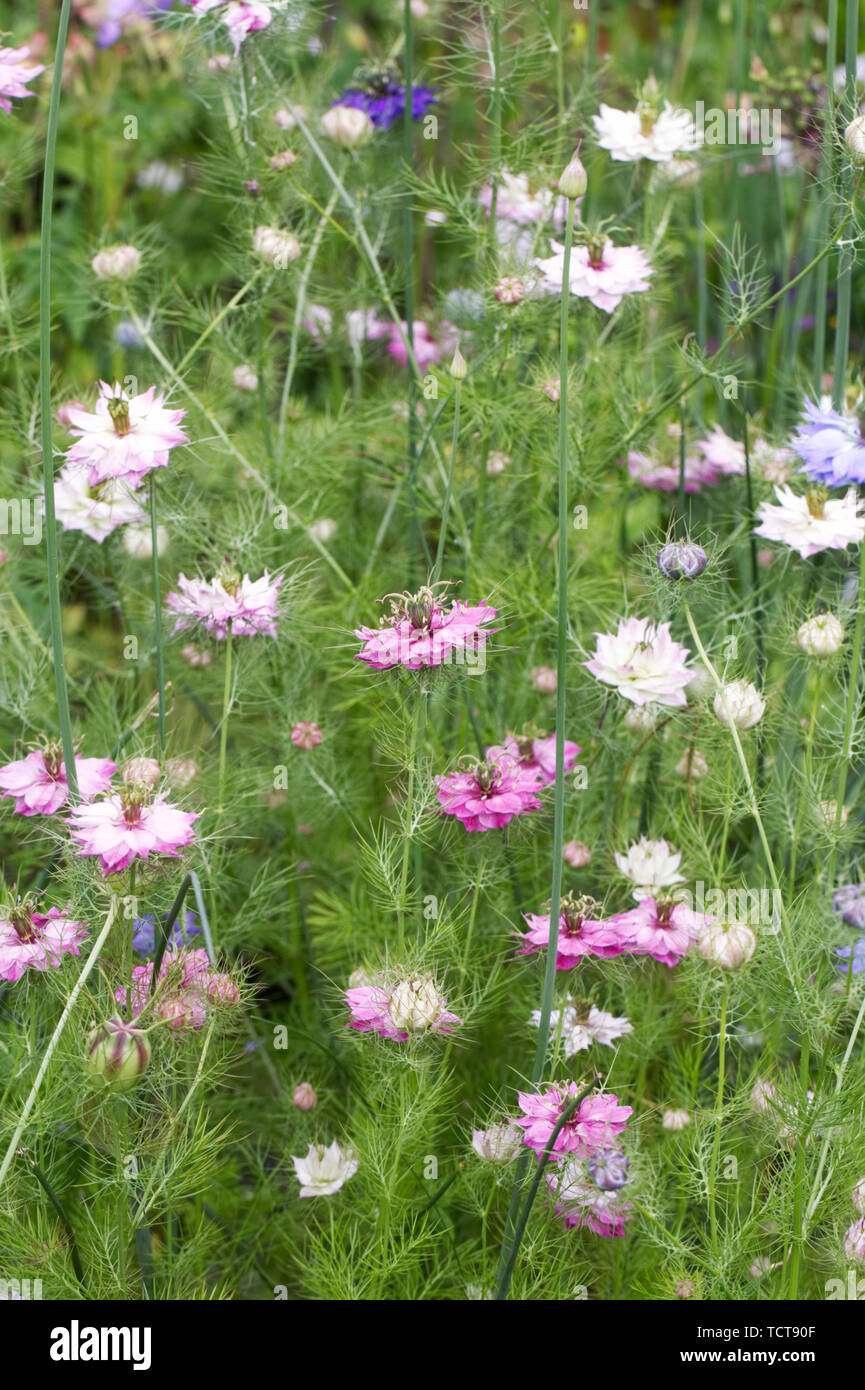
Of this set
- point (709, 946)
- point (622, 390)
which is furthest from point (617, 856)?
point (622, 390)

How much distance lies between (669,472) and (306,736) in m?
0.54

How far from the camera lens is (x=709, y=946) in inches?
39.4

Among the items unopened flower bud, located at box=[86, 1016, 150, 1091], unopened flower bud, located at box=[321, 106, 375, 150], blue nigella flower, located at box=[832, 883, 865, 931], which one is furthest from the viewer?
unopened flower bud, located at box=[321, 106, 375, 150]

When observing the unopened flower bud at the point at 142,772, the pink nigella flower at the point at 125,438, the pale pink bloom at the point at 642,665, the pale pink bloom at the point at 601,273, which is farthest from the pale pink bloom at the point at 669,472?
the unopened flower bud at the point at 142,772

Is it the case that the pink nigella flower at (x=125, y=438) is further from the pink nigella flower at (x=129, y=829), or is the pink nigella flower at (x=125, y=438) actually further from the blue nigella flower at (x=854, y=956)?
the blue nigella flower at (x=854, y=956)

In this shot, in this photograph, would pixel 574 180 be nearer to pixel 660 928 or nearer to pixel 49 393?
pixel 49 393

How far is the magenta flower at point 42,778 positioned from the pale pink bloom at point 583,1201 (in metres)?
0.48

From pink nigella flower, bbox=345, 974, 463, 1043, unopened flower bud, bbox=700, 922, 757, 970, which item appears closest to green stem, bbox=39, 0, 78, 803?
pink nigella flower, bbox=345, 974, 463, 1043

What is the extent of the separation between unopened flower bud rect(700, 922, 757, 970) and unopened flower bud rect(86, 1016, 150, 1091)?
418 millimetres

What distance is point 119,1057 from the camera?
0.87m

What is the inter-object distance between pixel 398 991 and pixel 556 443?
0.62 meters

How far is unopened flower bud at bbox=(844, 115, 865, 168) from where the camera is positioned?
1114 millimetres

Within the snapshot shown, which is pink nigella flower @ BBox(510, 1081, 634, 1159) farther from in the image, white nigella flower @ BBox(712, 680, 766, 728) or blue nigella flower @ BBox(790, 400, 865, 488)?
blue nigella flower @ BBox(790, 400, 865, 488)

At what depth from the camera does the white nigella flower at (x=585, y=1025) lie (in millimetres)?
1087
